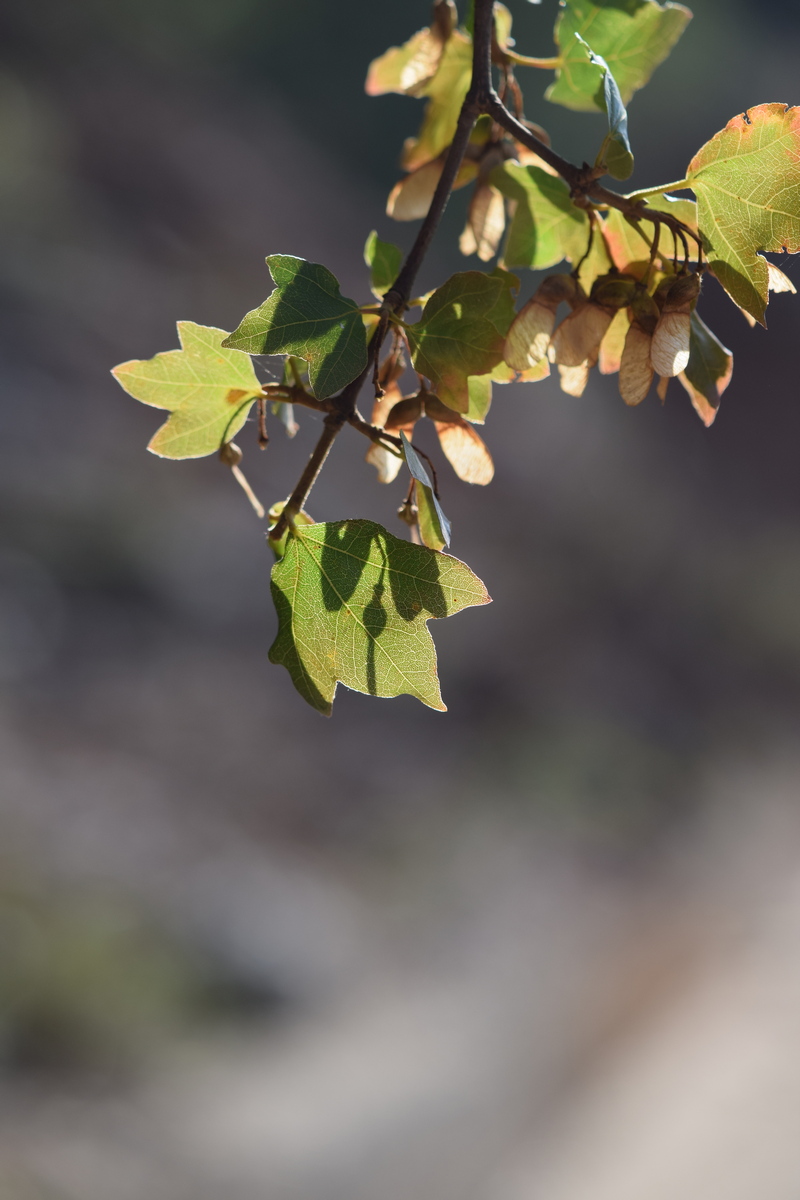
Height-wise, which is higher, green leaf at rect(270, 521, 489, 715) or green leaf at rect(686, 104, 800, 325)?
green leaf at rect(686, 104, 800, 325)

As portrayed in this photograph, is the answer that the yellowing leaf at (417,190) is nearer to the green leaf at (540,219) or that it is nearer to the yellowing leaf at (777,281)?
the green leaf at (540,219)

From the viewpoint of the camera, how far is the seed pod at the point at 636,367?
0.86 feet

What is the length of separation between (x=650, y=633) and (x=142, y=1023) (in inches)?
75.8

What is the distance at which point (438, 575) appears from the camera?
25 cm

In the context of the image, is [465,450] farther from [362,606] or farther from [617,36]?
[617,36]

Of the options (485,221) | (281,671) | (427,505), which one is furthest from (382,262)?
(281,671)

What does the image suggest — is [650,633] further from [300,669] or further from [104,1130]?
[300,669]

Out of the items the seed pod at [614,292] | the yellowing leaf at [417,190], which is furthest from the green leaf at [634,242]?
the yellowing leaf at [417,190]

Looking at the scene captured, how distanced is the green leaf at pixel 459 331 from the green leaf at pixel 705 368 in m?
0.07

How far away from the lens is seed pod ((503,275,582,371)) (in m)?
0.28

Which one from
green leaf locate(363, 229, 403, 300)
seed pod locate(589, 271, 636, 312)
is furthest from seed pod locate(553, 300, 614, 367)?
green leaf locate(363, 229, 403, 300)

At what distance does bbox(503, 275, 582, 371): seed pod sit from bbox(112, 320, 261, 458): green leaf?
0.10 m

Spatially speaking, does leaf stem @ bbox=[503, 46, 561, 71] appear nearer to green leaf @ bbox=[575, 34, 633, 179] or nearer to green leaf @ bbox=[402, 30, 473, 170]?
green leaf @ bbox=[402, 30, 473, 170]

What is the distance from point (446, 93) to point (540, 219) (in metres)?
0.13
